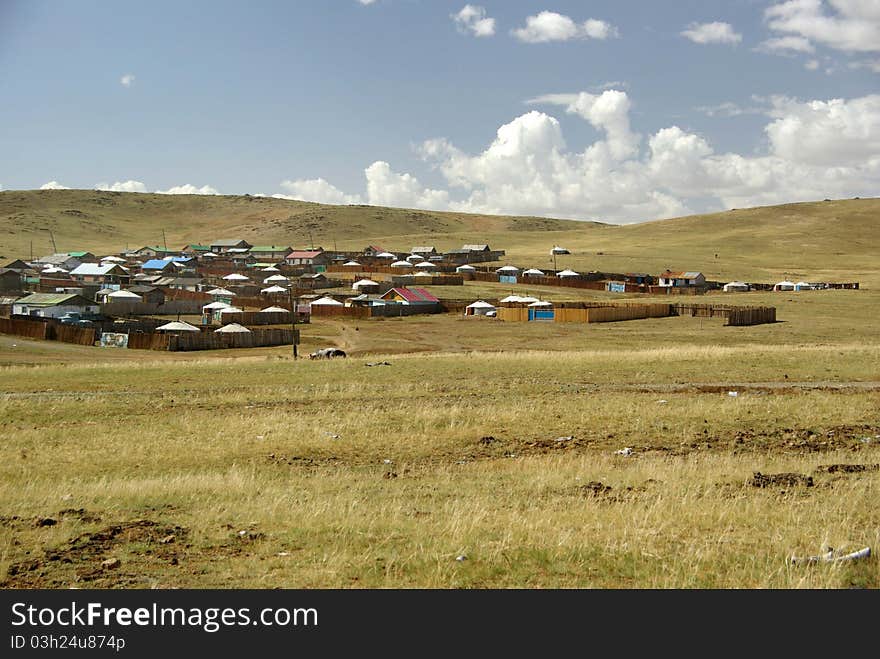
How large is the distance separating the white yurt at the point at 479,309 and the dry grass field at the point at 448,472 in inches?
1814

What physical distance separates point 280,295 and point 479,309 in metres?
23.6

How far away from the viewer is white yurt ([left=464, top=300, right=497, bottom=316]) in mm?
87750

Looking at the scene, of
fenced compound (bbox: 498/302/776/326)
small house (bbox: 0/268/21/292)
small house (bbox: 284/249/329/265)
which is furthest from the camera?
small house (bbox: 284/249/329/265)

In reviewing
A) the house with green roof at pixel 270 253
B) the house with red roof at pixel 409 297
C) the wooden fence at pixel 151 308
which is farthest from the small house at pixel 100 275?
the house with red roof at pixel 409 297

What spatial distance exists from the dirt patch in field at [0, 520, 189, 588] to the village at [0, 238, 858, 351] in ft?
148

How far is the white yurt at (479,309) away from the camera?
87.8 meters

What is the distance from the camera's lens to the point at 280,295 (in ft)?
319

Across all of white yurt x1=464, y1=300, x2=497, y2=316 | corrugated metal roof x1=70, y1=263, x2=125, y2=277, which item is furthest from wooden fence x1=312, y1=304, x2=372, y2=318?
corrugated metal roof x1=70, y1=263, x2=125, y2=277

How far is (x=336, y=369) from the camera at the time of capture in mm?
37906

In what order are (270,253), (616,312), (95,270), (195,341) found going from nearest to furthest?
(195,341), (616,312), (95,270), (270,253)

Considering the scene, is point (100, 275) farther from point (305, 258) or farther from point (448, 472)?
point (448, 472)

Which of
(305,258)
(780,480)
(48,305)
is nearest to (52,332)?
(48,305)

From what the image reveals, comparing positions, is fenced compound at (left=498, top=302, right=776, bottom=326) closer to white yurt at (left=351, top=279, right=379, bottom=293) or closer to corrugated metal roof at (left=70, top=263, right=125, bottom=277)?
white yurt at (left=351, top=279, right=379, bottom=293)

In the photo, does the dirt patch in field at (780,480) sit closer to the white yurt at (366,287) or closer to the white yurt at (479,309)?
the white yurt at (479,309)
